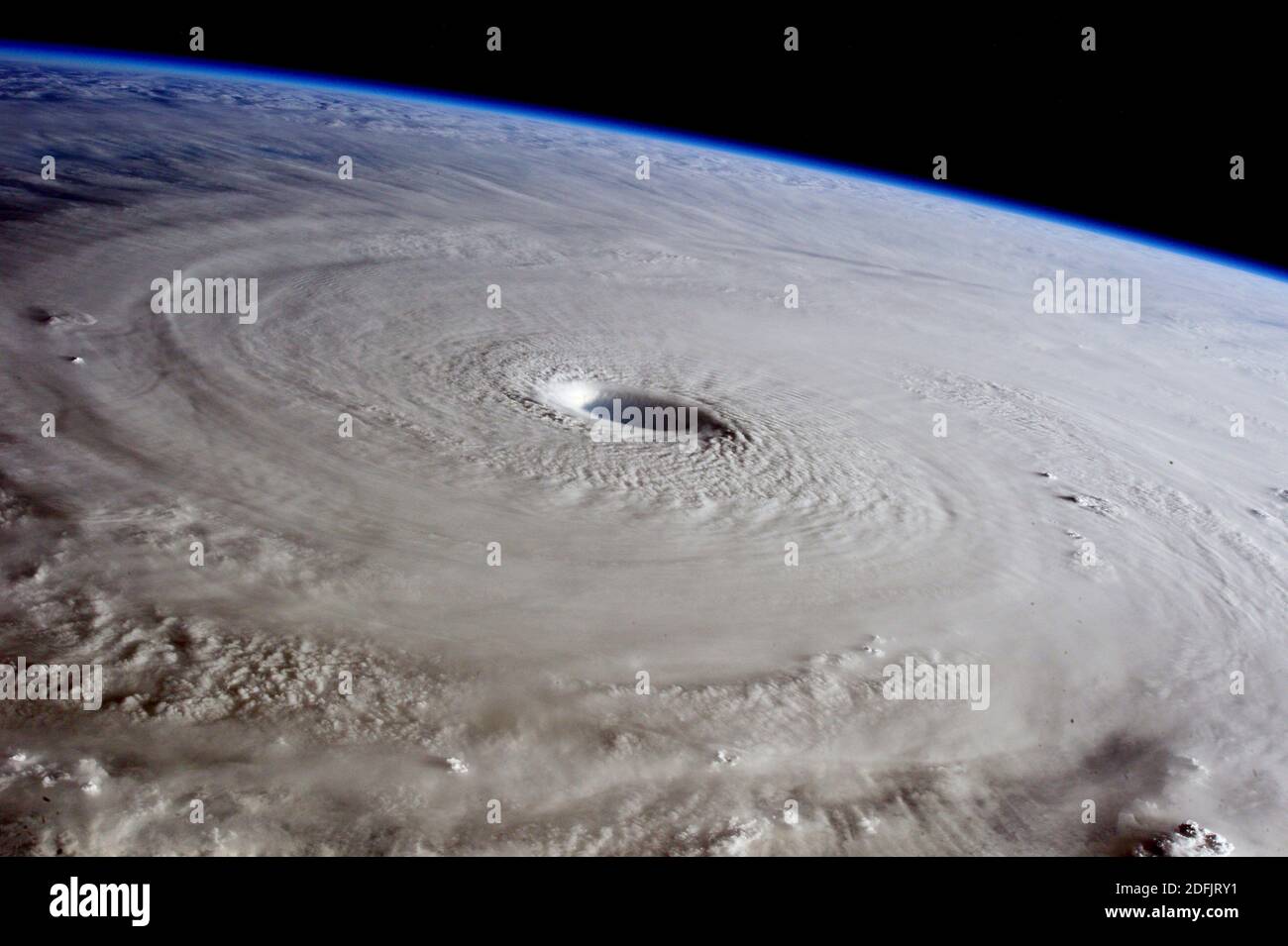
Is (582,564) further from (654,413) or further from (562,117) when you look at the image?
(562,117)

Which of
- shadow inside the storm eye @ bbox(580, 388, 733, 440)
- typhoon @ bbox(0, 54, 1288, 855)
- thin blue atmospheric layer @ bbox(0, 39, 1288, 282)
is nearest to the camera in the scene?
typhoon @ bbox(0, 54, 1288, 855)

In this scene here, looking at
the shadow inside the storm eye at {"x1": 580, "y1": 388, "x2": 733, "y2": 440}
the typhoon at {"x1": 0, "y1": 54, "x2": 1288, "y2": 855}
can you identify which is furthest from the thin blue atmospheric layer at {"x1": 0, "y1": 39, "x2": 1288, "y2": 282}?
the shadow inside the storm eye at {"x1": 580, "y1": 388, "x2": 733, "y2": 440}

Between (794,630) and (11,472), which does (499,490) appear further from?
(11,472)

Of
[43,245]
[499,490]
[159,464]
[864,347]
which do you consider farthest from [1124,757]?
[43,245]

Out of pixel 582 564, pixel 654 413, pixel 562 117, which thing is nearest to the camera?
pixel 582 564

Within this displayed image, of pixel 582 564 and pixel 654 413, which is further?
pixel 654 413

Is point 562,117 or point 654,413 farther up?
point 562,117

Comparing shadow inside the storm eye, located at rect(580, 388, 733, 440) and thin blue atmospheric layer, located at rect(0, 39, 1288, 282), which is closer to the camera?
shadow inside the storm eye, located at rect(580, 388, 733, 440)

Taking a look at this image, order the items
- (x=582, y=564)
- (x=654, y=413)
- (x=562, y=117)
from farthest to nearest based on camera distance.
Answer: (x=562, y=117), (x=654, y=413), (x=582, y=564)

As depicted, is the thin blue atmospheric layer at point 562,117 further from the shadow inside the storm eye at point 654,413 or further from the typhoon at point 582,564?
the shadow inside the storm eye at point 654,413

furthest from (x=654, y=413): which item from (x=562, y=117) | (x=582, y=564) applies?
(x=562, y=117)

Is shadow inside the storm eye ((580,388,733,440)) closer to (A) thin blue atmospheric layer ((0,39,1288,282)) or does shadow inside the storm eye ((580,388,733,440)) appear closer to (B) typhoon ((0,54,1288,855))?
(B) typhoon ((0,54,1288,855))
